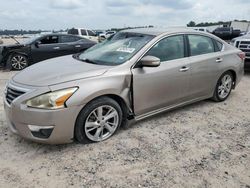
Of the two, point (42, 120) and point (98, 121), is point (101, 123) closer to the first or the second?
point (98, 121)

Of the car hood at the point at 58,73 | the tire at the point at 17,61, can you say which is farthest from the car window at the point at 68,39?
the car hood at the point at 58,73

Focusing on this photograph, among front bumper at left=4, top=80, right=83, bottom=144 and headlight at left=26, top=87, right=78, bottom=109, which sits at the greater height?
headlight at left=26, top=87, right=78, bottom=109

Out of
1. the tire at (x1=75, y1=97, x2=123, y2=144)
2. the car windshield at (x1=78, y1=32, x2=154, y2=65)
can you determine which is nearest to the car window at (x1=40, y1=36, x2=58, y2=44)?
the car windshield at (x1=78, y1=32, x2=154, y2=65)

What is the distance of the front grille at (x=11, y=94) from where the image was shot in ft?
10.8

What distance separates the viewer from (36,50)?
9.62 m

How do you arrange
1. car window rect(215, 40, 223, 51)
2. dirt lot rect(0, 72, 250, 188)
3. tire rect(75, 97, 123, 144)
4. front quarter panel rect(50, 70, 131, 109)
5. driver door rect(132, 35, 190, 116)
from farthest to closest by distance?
car window rect(215, 40, 223, 51) < driver door rect(132, 35, 190, 116) < tire rect(75, 97, 123, 144) < front quarter panel rect(50, 70, 131, 109) < dirt lot rect(0, 72, 250, 188)

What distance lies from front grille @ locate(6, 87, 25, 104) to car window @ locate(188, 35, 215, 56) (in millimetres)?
2826

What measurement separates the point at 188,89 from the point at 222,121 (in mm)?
771

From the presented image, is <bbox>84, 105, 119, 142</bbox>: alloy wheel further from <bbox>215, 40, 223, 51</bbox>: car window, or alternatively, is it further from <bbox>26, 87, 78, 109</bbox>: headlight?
<bbox>215, 40, 223, 51</bbox>: car window

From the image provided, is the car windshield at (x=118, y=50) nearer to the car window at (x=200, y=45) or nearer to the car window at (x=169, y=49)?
the car window at (x=169, y=49)

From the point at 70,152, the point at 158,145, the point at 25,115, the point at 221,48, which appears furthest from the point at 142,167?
the point at 221,48

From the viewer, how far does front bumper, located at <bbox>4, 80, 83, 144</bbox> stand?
312 centimetres

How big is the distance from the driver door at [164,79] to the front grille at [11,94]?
4.99 feet

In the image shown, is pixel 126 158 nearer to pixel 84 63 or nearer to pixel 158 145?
pixel 158 145
